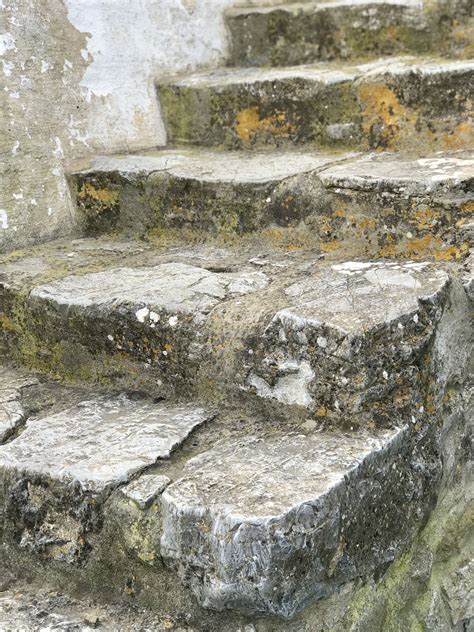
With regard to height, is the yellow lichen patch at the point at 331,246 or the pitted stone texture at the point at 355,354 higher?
the yellow lichen patch at the point at 331,246

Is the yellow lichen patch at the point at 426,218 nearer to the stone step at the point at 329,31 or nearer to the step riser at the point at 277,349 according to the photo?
the step riser at the point at 277,349

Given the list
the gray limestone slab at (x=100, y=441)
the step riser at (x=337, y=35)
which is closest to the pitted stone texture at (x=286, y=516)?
the gray limestone slab at (x=100, y=441)

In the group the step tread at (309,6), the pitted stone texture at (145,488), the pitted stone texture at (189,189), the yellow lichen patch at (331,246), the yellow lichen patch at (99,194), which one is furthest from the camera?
the step tread at (309,6)

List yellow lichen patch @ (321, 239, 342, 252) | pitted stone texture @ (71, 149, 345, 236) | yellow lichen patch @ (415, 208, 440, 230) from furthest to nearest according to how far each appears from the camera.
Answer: pitted stone texture @ (71, 149, 345, 236), yellow lichen patch @ (321, 239, 342, 252), yellow lichen patch @ (415, 208, 440, 230)

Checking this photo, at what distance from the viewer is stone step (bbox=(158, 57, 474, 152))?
202 centimetres

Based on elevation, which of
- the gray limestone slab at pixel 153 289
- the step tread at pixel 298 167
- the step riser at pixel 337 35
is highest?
the step riser at pixel 337 35

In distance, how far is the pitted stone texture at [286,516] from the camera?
1.13m

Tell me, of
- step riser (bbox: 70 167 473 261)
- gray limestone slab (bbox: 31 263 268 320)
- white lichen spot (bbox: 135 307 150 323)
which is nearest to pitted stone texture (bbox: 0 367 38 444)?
gray limestone slab (bbox: 31 263 268 320)

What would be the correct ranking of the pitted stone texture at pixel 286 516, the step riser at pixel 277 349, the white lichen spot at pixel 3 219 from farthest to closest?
the white lichen spot at pixel 3 219 < the step riser at pixel 277 349 < the pitted stone texture at pixel 286 516

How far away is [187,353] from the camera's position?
1511 mm

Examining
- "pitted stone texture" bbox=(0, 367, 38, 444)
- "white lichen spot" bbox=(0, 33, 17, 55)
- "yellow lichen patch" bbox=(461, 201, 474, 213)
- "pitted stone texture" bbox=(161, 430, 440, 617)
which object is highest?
"white lichen spot" bbox=(0, 33, 17, 55)

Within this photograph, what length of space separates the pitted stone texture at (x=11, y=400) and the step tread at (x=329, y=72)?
121cm

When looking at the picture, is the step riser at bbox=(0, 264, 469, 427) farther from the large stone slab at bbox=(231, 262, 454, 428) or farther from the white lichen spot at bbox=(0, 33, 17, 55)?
the white lichen spot at bbox=(0, 33, 17, 55)

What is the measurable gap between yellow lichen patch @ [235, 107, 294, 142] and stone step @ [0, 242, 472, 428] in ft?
1.99
